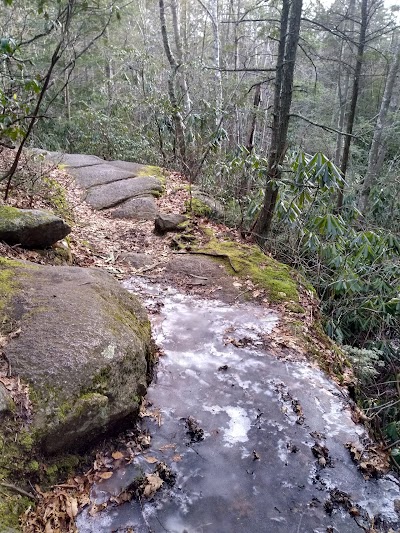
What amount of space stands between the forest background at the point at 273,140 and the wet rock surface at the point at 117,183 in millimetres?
1066

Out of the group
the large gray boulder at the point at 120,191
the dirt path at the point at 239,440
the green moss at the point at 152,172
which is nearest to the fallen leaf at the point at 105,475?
the dirt path at the point at 239,440

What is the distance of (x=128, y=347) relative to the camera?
304 centimetres

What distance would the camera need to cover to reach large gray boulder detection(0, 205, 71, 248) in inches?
181

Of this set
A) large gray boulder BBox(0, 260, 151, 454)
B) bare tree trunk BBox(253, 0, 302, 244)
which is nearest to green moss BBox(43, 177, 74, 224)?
bare tree trunk BBox(253, 0, 302, 244)

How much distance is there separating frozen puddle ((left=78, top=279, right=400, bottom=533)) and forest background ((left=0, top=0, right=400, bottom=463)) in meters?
0.61

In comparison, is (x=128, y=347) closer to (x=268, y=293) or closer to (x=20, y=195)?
(x=268, y=293)

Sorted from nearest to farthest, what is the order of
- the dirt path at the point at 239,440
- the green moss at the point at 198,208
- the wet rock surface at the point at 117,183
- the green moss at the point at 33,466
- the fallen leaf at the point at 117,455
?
the green moss at the point at 33,466 → the dirt path at the point at 239,440 → the fallen leaf at the point at 117,455 → the green moss at the point at 198,208 → the wet rock surface at the point at 117,183

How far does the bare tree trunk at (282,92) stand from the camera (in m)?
5.26

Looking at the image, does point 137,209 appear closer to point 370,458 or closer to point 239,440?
point 239,440

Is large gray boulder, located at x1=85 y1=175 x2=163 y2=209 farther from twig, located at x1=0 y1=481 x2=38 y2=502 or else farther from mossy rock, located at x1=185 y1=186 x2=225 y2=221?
twig, located at x1=0 y1=481 x2=38 y2=502

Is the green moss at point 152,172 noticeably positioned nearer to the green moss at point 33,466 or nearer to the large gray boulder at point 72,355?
the large gray boulder at point 72,355

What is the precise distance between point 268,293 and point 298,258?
1.83 metres

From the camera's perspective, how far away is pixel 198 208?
8.34 metres

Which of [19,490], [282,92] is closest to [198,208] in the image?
[282,92]
